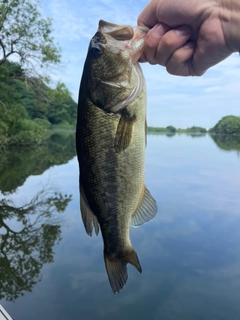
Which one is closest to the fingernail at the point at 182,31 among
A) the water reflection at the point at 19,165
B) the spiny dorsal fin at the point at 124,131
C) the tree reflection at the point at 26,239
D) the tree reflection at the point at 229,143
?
the spiny dorsal fin at the point at 124,131

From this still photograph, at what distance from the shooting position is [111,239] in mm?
2010

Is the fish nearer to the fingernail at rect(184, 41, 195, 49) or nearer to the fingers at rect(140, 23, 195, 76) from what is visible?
the fingers at rect(140, 23, 195, 76)

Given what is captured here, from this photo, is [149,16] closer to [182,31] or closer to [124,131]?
[182,31]

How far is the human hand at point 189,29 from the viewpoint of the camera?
1884 mm

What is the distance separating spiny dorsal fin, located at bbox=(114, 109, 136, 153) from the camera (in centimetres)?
179

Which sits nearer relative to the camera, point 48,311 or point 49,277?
point 48,311

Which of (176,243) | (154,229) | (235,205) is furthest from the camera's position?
(235,205)

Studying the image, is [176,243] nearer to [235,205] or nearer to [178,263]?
[178,263]

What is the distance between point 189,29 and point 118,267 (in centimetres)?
148

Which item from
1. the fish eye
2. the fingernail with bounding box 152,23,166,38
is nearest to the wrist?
the fingernail with bounding box 152,23,166,38

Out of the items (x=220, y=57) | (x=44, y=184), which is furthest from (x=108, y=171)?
(x=44, y=184)

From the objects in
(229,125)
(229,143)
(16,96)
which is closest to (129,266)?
(16,96)

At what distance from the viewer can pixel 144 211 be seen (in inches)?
80.0

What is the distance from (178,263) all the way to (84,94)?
10209 millimetres
